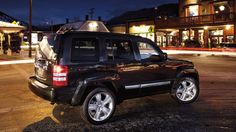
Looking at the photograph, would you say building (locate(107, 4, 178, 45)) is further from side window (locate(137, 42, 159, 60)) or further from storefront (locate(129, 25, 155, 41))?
side window (locate(137, 42, 159, 60))

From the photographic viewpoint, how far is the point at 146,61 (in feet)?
24.3

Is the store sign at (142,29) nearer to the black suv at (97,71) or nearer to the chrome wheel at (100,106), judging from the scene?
the black suv at (97,71)

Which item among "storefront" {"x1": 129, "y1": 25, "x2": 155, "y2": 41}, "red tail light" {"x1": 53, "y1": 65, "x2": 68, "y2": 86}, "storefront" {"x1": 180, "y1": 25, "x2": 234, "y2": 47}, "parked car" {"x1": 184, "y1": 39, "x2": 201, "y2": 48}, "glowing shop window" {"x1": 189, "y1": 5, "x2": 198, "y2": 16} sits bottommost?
"red tail light" {"x1": 53, "y1": 65, "x2": 68, "y2": 86}

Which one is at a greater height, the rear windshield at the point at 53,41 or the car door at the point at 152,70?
the rear windshield at the point at 53,41

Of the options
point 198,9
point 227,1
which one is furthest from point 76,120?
point 198,9

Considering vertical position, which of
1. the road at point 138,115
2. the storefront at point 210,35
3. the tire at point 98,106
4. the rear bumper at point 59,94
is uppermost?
the storefront at point 210,35

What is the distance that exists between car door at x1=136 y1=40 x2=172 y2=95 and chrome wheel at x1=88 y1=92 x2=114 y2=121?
0.94 m

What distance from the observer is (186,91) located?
8.38 metres

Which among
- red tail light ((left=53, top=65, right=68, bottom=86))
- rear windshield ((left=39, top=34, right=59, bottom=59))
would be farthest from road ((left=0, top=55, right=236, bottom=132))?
rear windshield ((left=39, top=34, right=59, bottom=59))

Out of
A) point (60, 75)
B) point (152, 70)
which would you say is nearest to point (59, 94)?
point (60, 75)

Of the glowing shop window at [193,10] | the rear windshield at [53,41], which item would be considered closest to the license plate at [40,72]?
the rear windshield at [53,41]

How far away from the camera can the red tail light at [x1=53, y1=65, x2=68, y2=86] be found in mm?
6185

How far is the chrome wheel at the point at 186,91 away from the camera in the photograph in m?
8.29

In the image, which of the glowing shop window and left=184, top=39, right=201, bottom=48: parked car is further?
the glowing shop window
